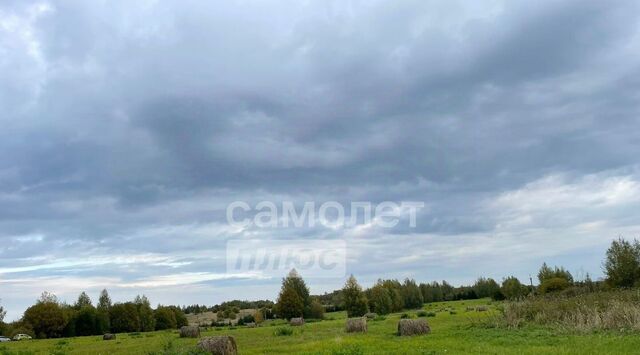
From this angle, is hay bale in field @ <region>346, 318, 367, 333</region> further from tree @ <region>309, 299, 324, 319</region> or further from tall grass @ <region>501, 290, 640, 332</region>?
tree @ <region>309, 299, 324, 319</region>

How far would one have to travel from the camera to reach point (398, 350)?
717 inches

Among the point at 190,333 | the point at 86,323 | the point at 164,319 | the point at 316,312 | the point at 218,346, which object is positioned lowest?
the point at 316,312

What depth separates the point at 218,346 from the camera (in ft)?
63.0

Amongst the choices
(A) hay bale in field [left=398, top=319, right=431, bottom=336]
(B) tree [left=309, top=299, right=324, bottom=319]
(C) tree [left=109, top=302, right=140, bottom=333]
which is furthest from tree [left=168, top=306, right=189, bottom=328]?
(A) hay bale in field [left=398, top=319, right=431, bottom=336]

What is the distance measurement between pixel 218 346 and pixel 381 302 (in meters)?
78.6

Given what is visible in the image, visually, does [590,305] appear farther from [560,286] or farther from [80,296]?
[80,296]

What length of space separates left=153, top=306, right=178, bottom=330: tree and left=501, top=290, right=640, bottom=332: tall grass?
2719 inches

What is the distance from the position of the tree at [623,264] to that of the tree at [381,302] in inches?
1525

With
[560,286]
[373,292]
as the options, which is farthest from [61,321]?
[560,286]

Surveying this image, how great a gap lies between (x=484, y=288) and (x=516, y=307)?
104 metres

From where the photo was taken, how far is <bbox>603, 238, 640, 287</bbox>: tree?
61781 millimetres

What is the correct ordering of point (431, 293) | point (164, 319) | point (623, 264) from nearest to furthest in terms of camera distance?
point (623, 264) < point (164, 319) < point (431, 293)

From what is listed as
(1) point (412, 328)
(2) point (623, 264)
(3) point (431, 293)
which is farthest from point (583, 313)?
(3) point (431, 293)

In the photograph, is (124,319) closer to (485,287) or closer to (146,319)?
(146,319)
